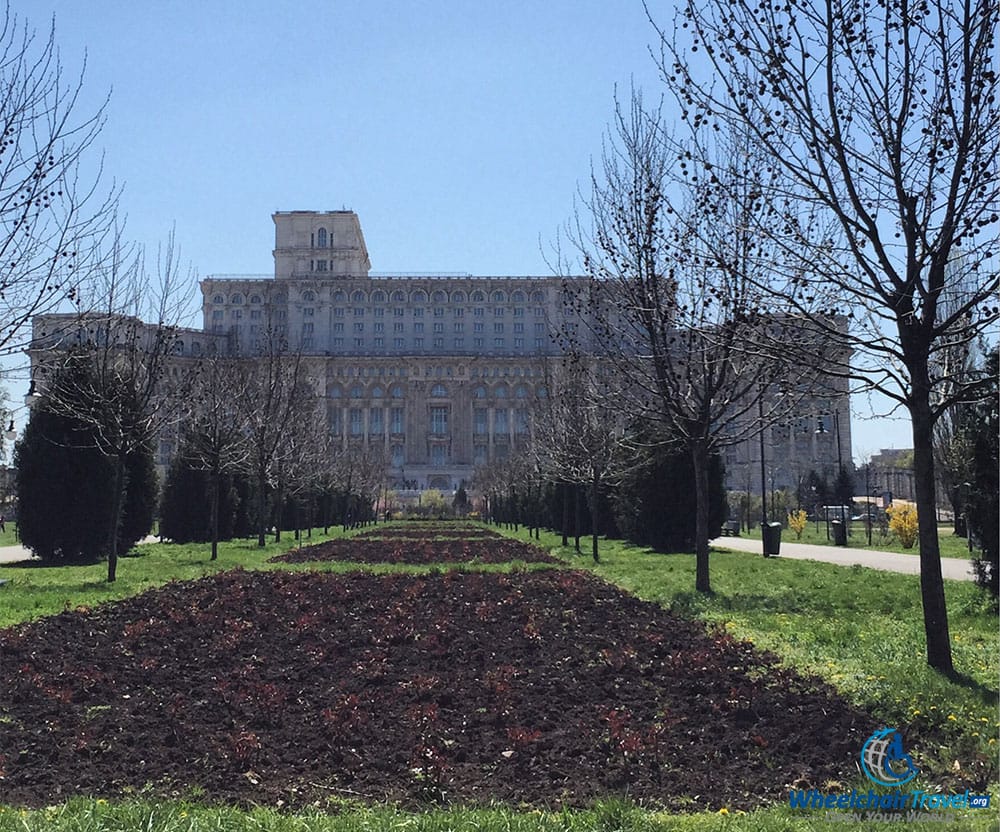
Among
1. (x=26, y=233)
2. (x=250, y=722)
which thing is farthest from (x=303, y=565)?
(x=250, y=722)

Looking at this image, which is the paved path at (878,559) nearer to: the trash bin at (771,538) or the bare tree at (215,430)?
the trash bin at (771,538)

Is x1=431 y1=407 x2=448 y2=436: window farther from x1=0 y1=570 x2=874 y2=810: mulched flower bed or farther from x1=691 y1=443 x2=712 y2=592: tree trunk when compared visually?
x1=0 y1=570 x2=874 y2=810: mulched flower bed

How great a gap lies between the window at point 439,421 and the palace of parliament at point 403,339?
0.47ft

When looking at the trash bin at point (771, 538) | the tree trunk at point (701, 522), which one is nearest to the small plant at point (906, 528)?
the trash bin at point (771, 538)

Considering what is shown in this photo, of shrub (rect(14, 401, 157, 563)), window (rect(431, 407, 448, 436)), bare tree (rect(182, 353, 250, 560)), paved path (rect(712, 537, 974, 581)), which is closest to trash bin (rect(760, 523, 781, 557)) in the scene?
paved path (rect(712, 537, 974, 581))

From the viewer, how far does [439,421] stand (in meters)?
138

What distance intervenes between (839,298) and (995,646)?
384 cm

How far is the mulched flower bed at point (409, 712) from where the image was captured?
5465mm

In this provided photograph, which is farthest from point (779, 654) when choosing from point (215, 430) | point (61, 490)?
point (215, 430)

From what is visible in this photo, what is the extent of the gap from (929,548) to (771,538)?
18.6 metres

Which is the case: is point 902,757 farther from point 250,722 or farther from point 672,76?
point 672,76

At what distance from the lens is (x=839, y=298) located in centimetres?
852

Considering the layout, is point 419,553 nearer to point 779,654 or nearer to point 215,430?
point 215,430

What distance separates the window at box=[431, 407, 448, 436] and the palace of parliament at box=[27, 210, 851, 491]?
144 millimetres
